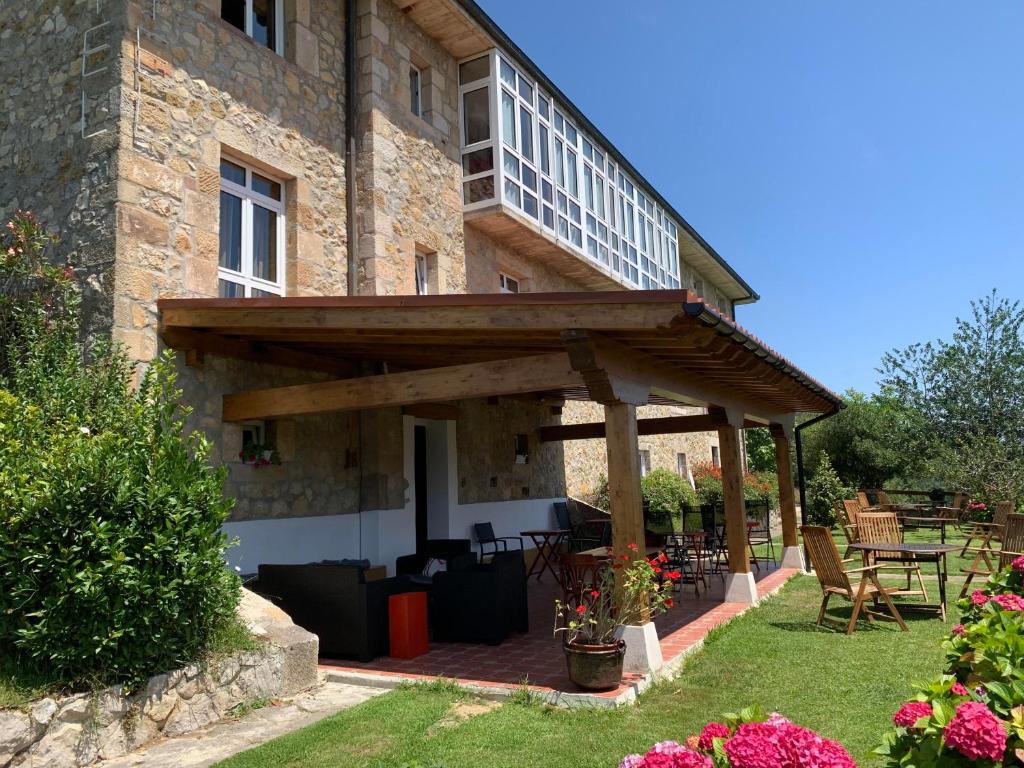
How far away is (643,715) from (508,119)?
9.00 m

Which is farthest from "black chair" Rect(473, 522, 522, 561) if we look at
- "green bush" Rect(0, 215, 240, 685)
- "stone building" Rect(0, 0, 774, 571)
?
"green bush" Rect(0, 215, 240, 685)

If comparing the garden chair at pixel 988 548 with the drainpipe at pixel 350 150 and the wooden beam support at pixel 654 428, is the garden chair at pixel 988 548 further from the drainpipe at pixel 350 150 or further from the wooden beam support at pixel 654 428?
the drainpipe at pixel 350 150

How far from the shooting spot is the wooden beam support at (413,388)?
5.46 m

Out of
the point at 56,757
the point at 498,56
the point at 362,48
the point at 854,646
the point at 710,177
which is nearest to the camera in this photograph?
the point at 56,757

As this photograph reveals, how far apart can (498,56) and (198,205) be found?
582cm

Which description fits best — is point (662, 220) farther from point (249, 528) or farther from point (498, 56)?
point (249, 528)

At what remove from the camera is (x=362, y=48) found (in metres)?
9.31

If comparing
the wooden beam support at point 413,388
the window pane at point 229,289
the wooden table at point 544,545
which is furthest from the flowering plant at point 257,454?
the wooden table at point 544,545

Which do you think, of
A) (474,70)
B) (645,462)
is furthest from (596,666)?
(645,462)

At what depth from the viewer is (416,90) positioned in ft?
34.5

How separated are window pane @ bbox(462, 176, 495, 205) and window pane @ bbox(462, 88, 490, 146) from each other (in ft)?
2.08

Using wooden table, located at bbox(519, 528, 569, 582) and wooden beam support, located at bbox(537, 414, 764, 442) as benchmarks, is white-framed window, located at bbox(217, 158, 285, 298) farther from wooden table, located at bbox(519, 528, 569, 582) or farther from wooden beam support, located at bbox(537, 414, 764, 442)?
wooden beam support, located at bbox(537, 414, 764, 442)

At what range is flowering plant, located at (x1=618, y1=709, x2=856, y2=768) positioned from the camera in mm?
1664

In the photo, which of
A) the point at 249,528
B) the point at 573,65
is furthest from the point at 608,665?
the point at 573,65
